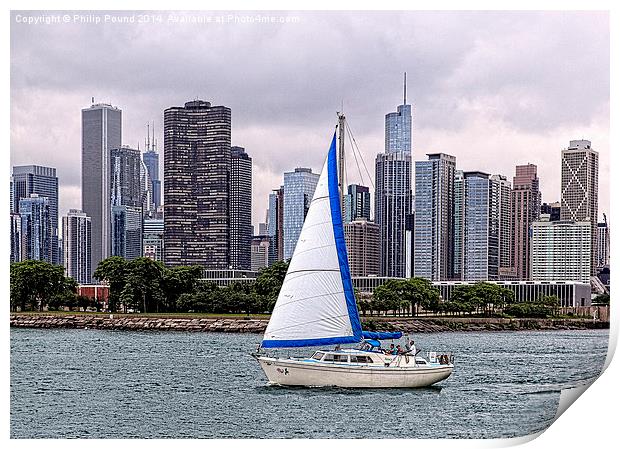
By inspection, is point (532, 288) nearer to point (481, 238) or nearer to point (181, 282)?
point (481, 238)

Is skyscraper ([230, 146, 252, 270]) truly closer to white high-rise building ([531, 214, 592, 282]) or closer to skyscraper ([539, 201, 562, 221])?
skyscraper ([539, 201, 562, 221])

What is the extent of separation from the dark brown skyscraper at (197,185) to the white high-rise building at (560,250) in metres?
3.37

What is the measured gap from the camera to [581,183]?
35.4 ft

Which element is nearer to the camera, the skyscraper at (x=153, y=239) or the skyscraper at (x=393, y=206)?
the skyscraper at (x=393, y=206)

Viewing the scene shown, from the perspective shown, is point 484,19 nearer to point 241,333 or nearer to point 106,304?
point 241,333

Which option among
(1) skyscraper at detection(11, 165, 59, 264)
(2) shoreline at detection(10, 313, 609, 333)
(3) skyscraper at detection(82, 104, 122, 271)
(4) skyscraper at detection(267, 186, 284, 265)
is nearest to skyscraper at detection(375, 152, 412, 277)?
(2) shoreline at detection(10, 313, 609, 333)

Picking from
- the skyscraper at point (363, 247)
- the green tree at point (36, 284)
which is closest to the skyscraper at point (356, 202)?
the skyscraper at point (363, 247)

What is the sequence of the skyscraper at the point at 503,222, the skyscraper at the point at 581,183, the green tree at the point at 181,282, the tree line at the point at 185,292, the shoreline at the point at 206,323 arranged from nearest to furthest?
the skyscraper at the point at 581,183
the tree line at the point at 185,292
the green tree at the point at 181,282
the shoreline at the point at 206,323
the skyscraper at the point at 503,222

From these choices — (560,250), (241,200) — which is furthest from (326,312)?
(560,250)

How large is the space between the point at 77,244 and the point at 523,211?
4.75 meters

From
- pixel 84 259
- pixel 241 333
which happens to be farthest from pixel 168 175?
pixel 241 333

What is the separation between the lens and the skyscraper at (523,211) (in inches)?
465

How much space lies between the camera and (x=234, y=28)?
9.02m

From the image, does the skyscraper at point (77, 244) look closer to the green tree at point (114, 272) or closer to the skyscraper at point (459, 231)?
the green tree at point (114, 272)
